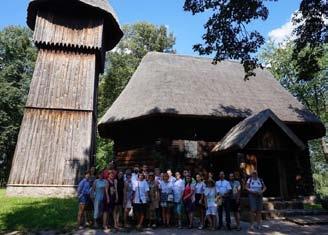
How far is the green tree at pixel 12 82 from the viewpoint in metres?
30.3

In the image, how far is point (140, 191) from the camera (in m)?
9.38

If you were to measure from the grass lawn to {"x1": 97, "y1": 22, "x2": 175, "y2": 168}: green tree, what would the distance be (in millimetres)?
19687

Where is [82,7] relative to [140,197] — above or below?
above

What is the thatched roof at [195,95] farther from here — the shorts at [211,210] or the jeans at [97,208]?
the jeans at [97,208]

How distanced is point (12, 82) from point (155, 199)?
26.1 meters

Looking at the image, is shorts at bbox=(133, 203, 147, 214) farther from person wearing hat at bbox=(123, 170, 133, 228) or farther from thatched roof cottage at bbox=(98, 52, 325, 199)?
thatched roof cottage at bbox=(98, 52, 325, 199)

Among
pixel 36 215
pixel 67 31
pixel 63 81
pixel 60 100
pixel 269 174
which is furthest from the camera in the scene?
pixel 269 174

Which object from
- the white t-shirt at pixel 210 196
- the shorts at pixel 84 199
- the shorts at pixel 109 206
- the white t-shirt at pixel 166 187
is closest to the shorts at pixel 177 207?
the white t-shirt at pixel 166 187

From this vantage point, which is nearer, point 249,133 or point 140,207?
point 140,207

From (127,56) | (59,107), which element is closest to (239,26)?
(59,107)

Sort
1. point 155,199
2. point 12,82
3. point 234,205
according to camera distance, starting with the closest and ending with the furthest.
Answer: point 155,199, point 234,205, point 12,82

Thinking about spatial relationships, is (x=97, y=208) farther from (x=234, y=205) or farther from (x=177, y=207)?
(x=234, y=205)

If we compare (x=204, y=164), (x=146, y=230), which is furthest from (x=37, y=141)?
(x=146, y=230)

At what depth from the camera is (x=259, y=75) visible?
21250 mm
